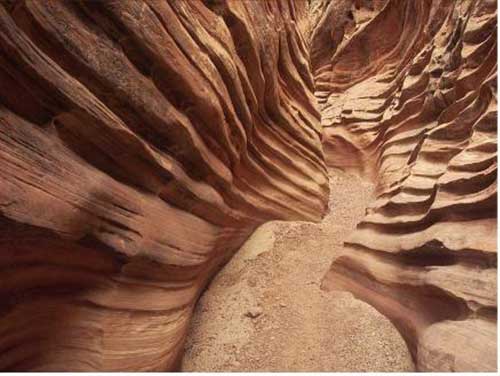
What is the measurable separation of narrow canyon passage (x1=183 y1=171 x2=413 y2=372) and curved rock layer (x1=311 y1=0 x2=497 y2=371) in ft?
0.69

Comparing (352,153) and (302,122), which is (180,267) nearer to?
(302,122)

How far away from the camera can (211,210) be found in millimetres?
2557

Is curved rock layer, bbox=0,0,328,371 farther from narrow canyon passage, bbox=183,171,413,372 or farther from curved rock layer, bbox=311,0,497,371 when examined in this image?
curved rock layer, bbox=311,0,497,371

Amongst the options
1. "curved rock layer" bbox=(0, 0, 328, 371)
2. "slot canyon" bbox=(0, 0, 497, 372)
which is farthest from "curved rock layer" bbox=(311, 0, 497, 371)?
"curved rock layer" bbox=(0, 0, 328, 371)

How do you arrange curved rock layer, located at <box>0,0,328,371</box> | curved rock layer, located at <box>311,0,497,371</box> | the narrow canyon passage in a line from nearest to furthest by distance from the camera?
curved rock layer, located at <box>0,0,328,371</box>, curved rock layer, located at <box>311,0,497,371</box>, the narrow canyon passage

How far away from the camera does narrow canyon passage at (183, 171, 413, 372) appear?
2.26m

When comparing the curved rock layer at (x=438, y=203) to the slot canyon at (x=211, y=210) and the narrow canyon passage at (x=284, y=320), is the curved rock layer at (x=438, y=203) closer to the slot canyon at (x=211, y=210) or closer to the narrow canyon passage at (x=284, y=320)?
the slot canyon at (x=211, y=210)

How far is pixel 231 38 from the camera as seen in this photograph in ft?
8.34

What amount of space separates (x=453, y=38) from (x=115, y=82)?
3954 mm

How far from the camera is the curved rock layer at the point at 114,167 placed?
145 cm

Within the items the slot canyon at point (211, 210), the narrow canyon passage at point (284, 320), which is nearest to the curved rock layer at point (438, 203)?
the slot canyon at point (211, 210)

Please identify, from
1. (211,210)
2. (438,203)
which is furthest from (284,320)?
(438,203)

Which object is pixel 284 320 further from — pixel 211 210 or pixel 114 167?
pixel 114 167

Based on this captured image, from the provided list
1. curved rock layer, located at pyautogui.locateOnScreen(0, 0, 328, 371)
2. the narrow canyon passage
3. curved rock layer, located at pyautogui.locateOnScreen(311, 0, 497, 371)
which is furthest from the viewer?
the narrow canyon passage
